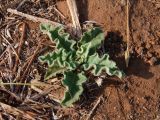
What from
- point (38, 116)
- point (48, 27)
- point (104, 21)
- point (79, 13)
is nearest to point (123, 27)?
point (104, 21)

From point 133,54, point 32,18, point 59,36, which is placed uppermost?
point 32,18

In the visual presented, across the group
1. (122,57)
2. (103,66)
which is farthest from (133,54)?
(103,66)

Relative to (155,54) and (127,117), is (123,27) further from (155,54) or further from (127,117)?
(127,117)

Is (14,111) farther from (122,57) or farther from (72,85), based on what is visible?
(122,57)

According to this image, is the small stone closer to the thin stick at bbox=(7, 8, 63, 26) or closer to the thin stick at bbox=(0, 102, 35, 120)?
the thin stick at bbox=(7, 8, 63, 26)

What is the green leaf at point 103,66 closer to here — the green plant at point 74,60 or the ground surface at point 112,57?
the green plant at point 74,60

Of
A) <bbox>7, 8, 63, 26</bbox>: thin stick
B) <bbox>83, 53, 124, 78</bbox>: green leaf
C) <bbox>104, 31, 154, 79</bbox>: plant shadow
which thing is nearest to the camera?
<bbox>83, 53, 124, 78</bbox>: green leaf

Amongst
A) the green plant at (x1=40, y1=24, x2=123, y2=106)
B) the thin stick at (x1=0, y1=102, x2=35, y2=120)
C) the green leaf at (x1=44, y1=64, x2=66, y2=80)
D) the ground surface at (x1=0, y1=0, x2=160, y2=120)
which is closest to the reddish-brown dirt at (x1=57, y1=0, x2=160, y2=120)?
the ground surface at (x1=0, y1=0, x2=160, y2=120)
